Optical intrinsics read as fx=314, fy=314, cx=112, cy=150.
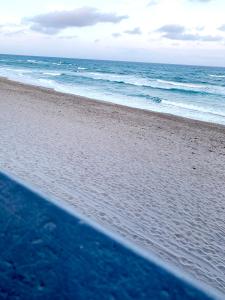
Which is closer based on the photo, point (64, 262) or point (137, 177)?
point (64, 262)

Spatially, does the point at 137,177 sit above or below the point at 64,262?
below

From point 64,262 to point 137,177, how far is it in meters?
4.84

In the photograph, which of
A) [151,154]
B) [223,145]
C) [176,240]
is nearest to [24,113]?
[151,154]

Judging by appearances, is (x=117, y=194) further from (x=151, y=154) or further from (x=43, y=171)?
(x=151, y=154)

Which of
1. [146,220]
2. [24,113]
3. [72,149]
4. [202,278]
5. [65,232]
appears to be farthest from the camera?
[24,113]

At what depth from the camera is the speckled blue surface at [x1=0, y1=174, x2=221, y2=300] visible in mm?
1021

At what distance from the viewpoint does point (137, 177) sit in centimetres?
597

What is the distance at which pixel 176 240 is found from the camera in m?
3.89

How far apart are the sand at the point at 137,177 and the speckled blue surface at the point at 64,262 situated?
241 millimetres

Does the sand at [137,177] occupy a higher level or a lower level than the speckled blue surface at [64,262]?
lower

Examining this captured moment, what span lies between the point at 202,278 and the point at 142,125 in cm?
882

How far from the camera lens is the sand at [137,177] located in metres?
3.87

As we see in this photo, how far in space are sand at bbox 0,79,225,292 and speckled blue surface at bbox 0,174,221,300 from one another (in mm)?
241

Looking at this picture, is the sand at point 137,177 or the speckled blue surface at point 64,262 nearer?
the speckled blue surface at point 64,262
